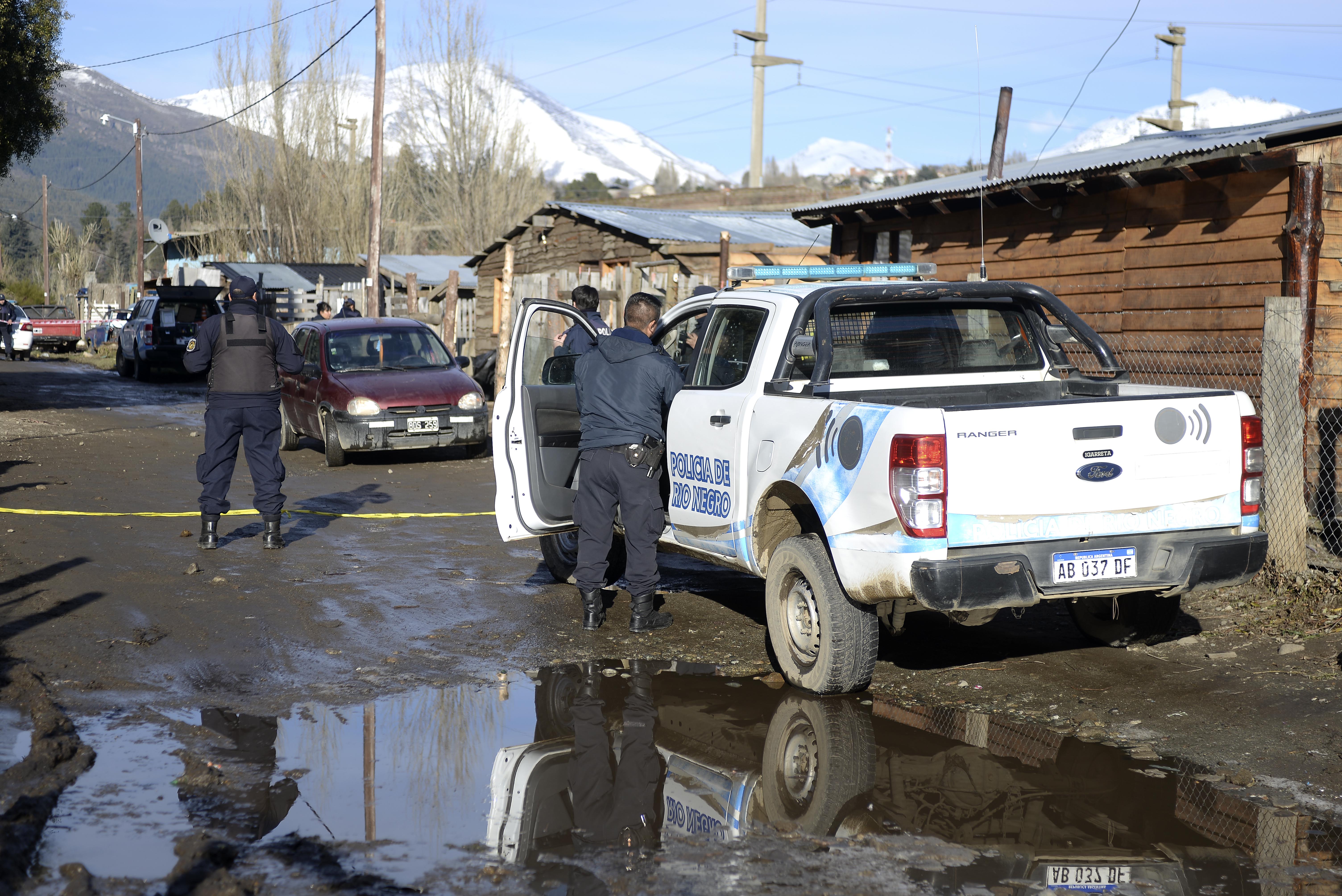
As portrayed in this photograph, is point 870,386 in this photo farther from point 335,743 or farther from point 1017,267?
point 1017,267

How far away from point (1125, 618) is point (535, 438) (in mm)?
3558

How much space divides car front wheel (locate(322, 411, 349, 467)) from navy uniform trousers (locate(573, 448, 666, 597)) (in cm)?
786

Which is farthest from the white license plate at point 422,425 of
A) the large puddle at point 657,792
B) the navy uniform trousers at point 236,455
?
the large puddle at point 657,792

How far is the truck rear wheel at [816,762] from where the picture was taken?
14.4ft

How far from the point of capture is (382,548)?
9.55m

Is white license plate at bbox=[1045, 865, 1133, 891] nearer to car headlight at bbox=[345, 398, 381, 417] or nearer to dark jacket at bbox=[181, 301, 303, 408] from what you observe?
dark jacket at bbox=[181, 301, 303, 408]

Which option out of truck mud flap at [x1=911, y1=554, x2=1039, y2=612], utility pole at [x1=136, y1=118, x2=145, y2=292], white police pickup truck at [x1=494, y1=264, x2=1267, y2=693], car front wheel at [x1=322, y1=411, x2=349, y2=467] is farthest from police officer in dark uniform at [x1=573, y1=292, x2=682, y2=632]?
utility pole at [x1=136, y1=118, x2=145, y2=292]

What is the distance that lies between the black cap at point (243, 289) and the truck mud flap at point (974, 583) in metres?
6.04

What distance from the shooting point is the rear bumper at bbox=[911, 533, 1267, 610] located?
5.08 meters

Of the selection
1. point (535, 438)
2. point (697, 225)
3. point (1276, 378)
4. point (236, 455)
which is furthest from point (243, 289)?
point (697, 225)

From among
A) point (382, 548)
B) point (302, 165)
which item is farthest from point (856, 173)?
point (382, 548)

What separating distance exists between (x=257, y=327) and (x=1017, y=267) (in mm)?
8971

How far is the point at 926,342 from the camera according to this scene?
21.8 feet

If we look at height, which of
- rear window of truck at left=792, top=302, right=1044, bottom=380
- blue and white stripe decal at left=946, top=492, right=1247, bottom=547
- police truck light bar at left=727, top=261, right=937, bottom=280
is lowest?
blue and white stripe decal at left=946, top=492, right=1247, bottom=547
